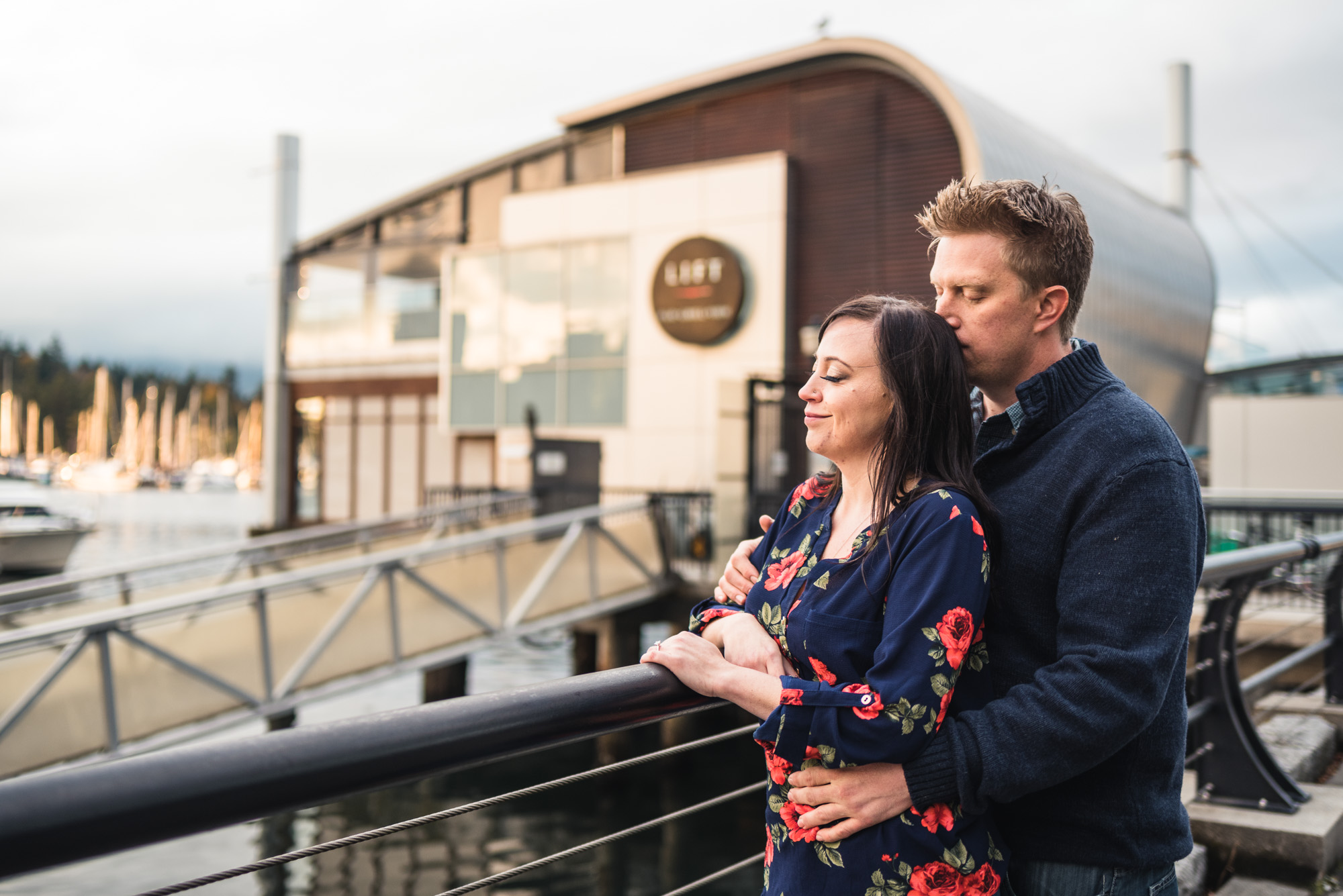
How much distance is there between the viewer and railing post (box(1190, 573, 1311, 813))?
4027 millimetres

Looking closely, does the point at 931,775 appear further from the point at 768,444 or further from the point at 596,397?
the point at 596,397

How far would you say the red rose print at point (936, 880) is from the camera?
5.20 ft

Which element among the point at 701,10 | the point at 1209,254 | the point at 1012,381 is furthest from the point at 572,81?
the point at 1012,381

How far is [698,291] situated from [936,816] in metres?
18.7

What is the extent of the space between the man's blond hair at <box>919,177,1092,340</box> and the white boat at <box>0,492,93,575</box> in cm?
3250

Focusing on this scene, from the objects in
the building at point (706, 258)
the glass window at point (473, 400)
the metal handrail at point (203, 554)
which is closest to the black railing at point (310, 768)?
the metal handrail at point (203, 554)

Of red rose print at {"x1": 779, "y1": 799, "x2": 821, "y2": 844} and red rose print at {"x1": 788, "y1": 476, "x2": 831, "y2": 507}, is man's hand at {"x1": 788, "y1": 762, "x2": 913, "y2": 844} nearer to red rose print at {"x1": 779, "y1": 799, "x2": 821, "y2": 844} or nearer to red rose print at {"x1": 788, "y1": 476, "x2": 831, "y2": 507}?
red rose print at {"x1": 779, "y1": 799, "x2": 821, "y2": 844}

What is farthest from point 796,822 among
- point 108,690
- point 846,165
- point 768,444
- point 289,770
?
point 846,165

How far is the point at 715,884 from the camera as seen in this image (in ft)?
31.1

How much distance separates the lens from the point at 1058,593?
1.64 m

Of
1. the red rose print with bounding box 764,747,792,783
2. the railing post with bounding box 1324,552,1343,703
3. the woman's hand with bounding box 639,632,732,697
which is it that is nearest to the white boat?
the railing post with bounding box 1324,552,1343,703

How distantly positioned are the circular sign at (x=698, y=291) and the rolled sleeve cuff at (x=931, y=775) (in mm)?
18313

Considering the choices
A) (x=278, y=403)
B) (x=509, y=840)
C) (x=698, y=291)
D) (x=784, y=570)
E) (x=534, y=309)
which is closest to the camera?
(x=784, y=570)

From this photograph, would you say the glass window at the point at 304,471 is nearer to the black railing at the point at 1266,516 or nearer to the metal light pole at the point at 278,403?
the metal light pole at the point at 278,403
